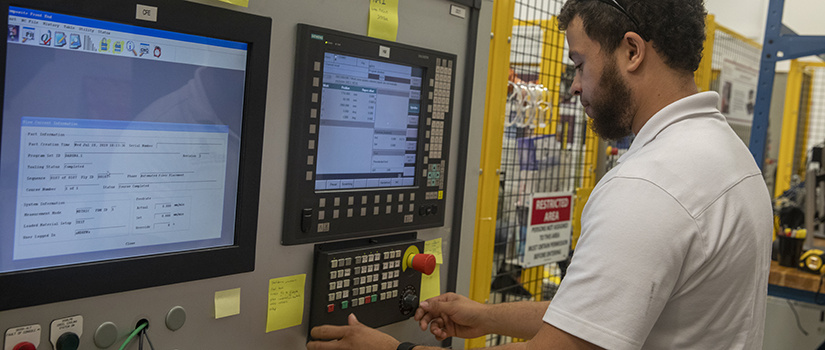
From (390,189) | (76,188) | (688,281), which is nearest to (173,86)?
(76,188)

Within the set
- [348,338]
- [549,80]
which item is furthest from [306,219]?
[549,80]

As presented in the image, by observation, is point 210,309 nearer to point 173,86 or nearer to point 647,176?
point 173,86

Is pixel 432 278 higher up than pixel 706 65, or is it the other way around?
pixel 706 65

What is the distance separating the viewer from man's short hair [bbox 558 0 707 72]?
3.31 ft

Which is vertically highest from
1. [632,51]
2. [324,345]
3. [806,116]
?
[806,116]

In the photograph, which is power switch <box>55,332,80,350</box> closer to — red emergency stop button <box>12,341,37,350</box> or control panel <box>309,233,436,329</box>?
red emergency stop button <box>12,341,37,350</box>

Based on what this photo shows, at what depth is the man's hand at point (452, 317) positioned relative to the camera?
52.1 inches

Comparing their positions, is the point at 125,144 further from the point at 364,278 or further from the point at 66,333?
the point at 364,278

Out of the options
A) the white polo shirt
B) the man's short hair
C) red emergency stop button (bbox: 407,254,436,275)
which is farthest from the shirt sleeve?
red emergency stop button (bbox: 407,254,436,275)

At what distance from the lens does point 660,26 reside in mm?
1006

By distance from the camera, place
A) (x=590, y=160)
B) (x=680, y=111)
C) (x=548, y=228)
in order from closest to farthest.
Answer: (x=680, y=111)
(x=548, y=228)
(x=590, y=160)

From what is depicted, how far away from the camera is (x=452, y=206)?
55.2 inches

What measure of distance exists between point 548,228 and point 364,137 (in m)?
1.06

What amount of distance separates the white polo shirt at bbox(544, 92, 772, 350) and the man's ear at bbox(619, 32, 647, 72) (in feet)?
0.34
